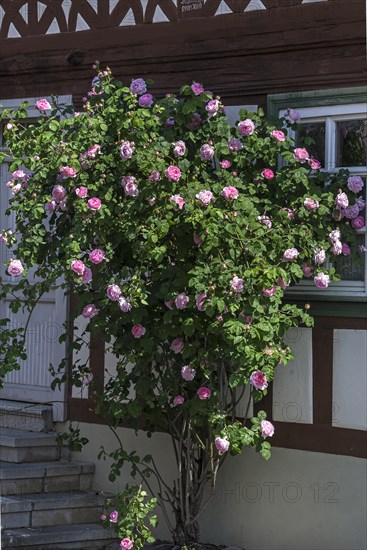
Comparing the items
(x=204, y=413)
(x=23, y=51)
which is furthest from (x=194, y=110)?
(x=23, y=51)

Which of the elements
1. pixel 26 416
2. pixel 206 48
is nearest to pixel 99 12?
pixel 206 48

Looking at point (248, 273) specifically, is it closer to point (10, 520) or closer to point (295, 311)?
point (295, 311)

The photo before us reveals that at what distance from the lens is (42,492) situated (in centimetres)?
894

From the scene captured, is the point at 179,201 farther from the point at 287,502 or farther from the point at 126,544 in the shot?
the point at 287,502

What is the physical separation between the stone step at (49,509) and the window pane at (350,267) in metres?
2.51

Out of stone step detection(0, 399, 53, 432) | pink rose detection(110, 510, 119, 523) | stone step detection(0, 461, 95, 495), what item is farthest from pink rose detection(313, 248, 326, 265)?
stone step detection(0, 399, 53, 432)

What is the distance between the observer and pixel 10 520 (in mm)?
8500

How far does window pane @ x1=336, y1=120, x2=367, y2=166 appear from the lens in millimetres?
7863

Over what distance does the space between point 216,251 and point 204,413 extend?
1.03 metres

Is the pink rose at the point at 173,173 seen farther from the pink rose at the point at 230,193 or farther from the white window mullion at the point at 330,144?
the white window mullion at the point at 330,144

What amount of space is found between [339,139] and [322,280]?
1070 mm

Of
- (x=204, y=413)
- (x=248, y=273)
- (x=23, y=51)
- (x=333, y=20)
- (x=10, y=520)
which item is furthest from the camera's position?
(x=23, y=51)

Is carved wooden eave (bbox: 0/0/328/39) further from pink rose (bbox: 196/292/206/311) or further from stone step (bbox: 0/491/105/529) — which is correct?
stone step (bbox: 0/491/105/529)

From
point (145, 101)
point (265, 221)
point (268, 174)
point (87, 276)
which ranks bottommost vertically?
point (87, 276)
